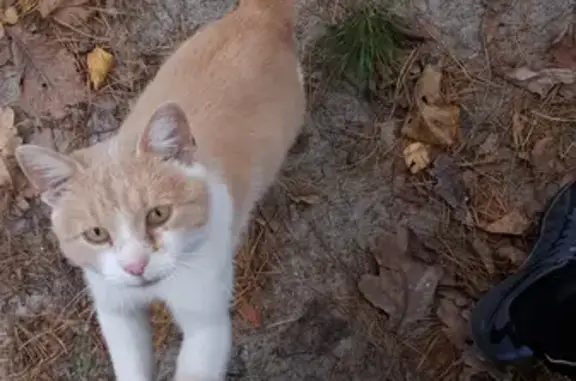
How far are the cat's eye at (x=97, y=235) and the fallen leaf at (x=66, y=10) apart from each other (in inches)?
39.5

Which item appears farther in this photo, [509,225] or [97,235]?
[509,225]

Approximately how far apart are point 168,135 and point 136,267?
0.23m

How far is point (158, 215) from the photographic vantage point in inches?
61.3

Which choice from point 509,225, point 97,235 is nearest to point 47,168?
point 97,235

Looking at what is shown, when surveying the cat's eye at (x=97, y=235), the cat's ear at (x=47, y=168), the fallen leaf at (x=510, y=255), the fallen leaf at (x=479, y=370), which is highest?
the cat's ear at (x=47, y=168)

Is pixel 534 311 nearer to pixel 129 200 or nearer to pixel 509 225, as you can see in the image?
pixel 509 225

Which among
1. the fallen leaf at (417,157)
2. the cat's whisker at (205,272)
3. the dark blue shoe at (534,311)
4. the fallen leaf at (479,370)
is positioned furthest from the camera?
the fallen leaf at (417,157)

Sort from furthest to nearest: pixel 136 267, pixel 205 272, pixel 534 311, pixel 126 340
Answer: pixel 534 311 < pixel 126 340 < pixel 205 272 < pixel 136 267

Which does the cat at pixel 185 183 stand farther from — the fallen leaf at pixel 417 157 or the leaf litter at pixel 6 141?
the leaf litter at pixel 6 141

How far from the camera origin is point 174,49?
7.81 feet

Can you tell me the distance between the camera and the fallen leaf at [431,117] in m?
2.31

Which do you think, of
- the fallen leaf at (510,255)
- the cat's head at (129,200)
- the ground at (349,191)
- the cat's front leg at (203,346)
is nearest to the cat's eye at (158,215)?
the cat's head at (129,200)

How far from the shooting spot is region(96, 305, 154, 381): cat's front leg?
176 centimetres

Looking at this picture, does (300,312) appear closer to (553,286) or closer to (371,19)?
(553,286)
